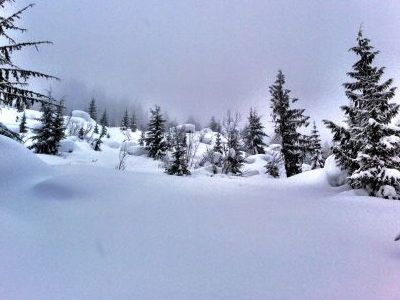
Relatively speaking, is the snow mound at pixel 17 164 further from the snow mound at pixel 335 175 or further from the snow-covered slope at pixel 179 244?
the snow mound at pixel 335 175

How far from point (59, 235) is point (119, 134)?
6995 cm

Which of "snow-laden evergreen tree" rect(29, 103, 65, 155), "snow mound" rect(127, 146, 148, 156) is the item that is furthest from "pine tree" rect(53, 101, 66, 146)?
"snow mound" rect(127, 146, 148, 156)

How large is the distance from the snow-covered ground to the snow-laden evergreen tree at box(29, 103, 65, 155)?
24.0 metres

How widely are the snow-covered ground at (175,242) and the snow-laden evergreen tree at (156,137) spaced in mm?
29644

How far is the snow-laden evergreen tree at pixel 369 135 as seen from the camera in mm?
11055

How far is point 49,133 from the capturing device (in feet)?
95.7

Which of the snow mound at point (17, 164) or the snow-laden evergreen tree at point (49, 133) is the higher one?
the snow-laden evergreen tree at point (49, 133)

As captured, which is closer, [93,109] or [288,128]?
[288,128]

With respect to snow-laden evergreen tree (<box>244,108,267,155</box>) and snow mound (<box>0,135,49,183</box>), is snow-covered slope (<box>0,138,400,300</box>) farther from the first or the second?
snow-laden evergreen tree (<box>244,108,267,155</box>)

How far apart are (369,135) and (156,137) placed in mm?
29061

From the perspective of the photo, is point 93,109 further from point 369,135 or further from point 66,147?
point 369,135

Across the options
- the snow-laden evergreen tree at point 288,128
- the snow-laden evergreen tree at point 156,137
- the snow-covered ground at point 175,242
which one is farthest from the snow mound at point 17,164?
the snow-laden evergreen tree at point 156,137

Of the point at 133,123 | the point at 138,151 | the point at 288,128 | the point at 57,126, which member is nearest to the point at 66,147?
the point at 57,126

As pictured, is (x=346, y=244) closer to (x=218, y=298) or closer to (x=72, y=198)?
(x=218, y=298)
